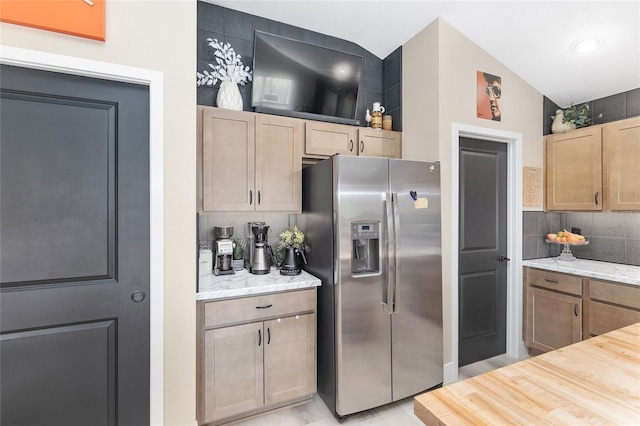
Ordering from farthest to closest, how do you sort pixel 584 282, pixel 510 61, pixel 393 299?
1. pixel 510 61
2. pixel 584 282
3. pixel 393 299

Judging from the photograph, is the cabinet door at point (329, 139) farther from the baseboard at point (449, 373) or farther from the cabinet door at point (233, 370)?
the baseboard at point (449, 373)

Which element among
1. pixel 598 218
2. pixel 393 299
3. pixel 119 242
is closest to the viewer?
pixel 119 242

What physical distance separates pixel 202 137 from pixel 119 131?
1.99 ft

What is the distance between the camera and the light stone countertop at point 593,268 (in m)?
2.32

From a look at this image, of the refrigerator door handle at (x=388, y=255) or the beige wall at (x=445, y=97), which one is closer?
the refrigerator door handle at (x=388, y=255)

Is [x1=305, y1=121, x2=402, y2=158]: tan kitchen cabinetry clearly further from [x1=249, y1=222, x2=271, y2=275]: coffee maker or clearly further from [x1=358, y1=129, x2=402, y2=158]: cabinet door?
[x1=249, y1=222, x2=271, y2=275]: coffee maker

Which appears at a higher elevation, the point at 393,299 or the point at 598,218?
the point at 598,218

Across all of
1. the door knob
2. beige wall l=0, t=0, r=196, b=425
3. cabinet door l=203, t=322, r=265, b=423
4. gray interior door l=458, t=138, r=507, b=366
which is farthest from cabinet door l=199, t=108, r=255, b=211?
gray interior door l=458, t=138, r=507, b=366

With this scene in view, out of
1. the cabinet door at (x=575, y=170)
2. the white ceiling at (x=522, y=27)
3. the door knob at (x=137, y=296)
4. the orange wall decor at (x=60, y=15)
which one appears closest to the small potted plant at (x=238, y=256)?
the door knob at (x=137, y=296)

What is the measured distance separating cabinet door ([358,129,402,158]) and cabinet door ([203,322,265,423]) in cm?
170

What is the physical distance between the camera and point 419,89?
2.64 metres

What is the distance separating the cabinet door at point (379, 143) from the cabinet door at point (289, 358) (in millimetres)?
1501

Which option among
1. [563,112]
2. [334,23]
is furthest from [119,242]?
[563,112]

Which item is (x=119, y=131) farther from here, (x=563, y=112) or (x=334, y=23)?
(x=563, y=112)
